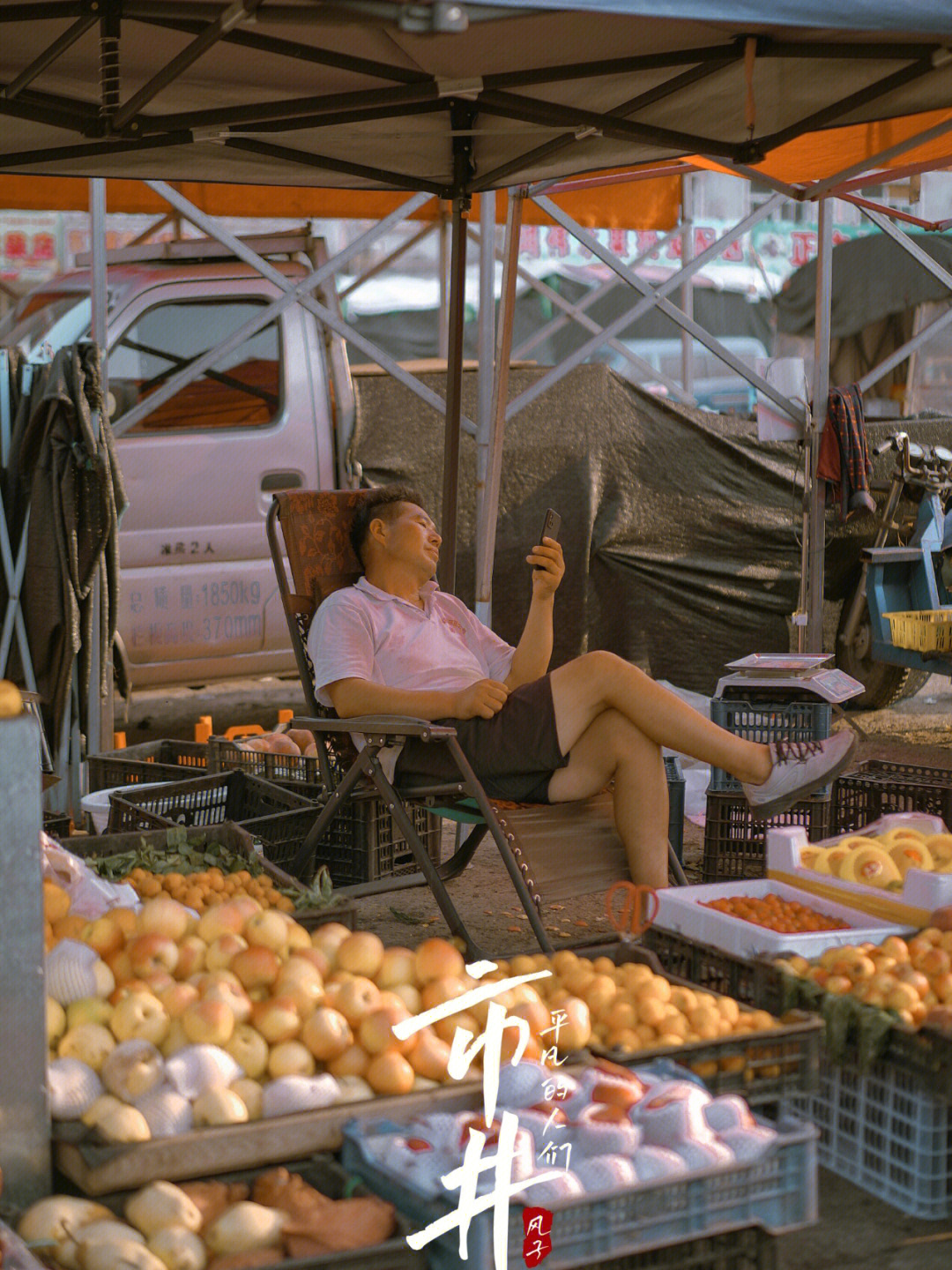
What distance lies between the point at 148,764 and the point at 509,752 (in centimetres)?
160

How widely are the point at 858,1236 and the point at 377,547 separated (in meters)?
2.68

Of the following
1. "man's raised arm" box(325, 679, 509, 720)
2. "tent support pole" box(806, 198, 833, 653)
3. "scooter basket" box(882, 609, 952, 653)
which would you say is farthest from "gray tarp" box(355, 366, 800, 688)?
"man's raised arm" box(325, 679, 509, 720)

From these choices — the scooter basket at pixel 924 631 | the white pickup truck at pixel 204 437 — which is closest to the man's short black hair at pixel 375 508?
the white pickup truck at pixel 204 437

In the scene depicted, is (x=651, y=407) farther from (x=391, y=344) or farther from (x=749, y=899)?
(x=391, y=344)

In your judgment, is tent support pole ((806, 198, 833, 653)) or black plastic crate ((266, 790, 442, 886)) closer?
black plastic crate ((266, 790, 442, 886))

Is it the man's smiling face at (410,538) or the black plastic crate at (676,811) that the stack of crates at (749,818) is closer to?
the black plastic crate at (676,811)

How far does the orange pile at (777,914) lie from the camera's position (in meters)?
3.04

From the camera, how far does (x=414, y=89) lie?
3850 millimetres

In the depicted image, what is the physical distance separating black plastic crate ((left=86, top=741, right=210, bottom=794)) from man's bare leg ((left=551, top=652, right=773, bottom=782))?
5.03 feet

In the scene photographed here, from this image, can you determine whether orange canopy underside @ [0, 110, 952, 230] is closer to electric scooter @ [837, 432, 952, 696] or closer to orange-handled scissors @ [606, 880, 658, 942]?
electric scooter @ [837, 432, 952, 696]

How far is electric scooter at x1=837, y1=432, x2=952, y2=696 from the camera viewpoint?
7.48m

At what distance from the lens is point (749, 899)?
319 centimetres

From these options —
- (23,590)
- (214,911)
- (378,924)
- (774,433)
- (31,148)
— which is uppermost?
(31,148)

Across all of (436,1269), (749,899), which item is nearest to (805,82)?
(749,899)
